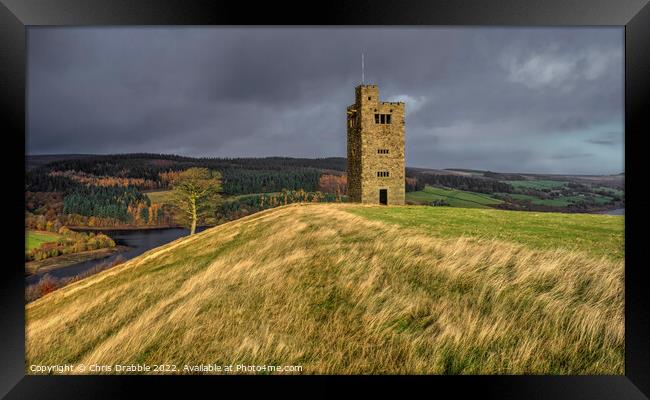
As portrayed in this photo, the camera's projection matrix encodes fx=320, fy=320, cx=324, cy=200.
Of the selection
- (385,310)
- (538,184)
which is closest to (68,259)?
(385,310)

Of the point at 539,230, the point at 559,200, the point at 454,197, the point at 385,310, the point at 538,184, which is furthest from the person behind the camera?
the point at 454,197

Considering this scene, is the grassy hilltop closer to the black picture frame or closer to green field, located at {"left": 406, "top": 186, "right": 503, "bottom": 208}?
the black picture frame

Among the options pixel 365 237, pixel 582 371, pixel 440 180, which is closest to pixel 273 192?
pixel 440 180

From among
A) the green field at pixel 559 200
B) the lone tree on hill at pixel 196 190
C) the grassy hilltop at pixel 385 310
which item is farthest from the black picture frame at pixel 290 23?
the lone tree on hill at pixel 196 190

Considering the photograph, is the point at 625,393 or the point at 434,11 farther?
the point at 434,11

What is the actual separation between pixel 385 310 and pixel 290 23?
20.1ft

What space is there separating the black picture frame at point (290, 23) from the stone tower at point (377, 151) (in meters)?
15.9

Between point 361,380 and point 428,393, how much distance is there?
3.99 ft

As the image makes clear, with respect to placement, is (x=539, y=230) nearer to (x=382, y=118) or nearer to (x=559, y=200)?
(x=559, y=200)

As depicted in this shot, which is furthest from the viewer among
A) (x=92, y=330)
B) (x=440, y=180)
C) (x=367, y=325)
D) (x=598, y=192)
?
(x=440, y=180)

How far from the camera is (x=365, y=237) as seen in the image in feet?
35.2

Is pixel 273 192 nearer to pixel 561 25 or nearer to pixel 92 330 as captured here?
pixel 92 330

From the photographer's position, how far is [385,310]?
648 cm

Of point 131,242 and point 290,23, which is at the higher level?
point 290,23
